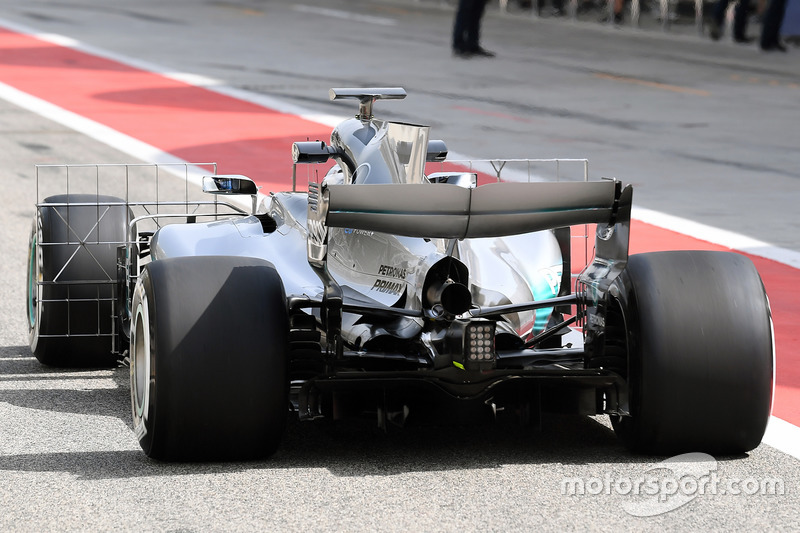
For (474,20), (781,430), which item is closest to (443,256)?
(781,430)

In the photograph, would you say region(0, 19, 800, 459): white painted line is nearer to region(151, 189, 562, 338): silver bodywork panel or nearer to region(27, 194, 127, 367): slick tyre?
region(151, 189, 562, 338): silver bodywork panel

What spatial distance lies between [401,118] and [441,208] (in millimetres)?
13913

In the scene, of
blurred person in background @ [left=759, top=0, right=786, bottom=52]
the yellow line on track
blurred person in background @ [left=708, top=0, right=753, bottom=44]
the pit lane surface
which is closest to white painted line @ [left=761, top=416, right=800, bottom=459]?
the pit lane surface

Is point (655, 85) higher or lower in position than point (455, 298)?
higher

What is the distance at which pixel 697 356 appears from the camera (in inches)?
230

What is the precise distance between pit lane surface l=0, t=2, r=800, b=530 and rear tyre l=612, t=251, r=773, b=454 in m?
0.18

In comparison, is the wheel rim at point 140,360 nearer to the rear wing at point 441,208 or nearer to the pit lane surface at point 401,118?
the pit lane surface at point 401,118

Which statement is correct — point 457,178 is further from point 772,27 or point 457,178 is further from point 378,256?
point 772,27

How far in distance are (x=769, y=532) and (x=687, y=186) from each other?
10163 mm

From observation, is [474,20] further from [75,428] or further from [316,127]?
[75,428]

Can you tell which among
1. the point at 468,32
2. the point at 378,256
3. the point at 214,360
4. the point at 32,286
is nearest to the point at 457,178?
the point at 378,256

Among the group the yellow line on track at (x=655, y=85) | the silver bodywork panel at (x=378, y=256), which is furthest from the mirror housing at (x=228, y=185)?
the yellow line on track at (x=655, y=85)

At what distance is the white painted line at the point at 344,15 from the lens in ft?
109

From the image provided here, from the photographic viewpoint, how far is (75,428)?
6.63 m
